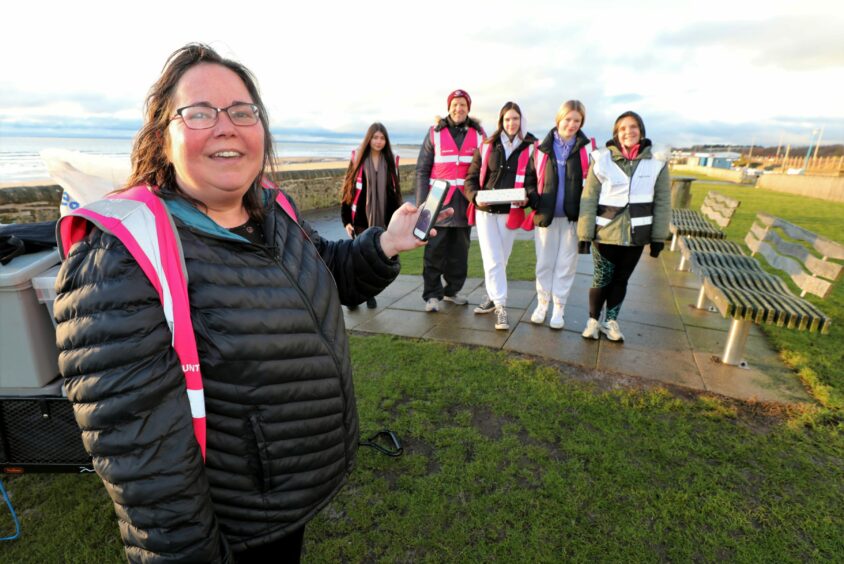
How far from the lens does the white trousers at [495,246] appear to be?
4668 millimetres

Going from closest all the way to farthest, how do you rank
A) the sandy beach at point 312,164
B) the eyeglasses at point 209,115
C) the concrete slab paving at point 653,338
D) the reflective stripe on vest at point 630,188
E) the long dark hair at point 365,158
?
the eyeglasses at point 209,115, the reflective stripe on vest at point 630,188, the sandy beach at point 312,164, the concrete slab paving at point 653,338, the long dark hair at point 365,158

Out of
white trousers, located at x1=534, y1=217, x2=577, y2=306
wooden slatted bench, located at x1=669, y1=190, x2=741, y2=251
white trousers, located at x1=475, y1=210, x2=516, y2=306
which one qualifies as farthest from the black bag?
wooden slatted bench, located at x1=669, y1=190, x2=741, y2=251

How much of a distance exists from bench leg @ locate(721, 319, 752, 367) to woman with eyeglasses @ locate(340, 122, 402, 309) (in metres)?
3.39

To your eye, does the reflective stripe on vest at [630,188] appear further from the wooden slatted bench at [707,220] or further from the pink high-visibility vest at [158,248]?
the pink high-visibility vest at [158,248]

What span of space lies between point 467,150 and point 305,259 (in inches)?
143

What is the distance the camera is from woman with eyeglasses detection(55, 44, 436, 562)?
1.08m

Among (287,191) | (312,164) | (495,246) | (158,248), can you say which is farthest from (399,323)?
(312,164)

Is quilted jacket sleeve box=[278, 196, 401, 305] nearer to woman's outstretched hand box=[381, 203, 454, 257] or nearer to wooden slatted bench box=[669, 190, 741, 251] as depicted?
woman's outstretched hand box=[381, 203, 454, 257]

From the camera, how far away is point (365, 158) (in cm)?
511

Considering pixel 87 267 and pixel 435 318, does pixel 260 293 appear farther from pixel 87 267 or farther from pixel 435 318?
pixel 435 318

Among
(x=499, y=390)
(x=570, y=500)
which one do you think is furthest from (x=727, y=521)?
(x=499, y=390)

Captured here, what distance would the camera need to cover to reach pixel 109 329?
41.4 inches

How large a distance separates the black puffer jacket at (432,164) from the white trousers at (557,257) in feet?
2.76

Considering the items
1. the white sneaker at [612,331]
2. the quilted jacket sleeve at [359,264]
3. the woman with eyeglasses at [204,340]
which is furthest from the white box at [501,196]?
the woman with eyeglasses at [204,340]
